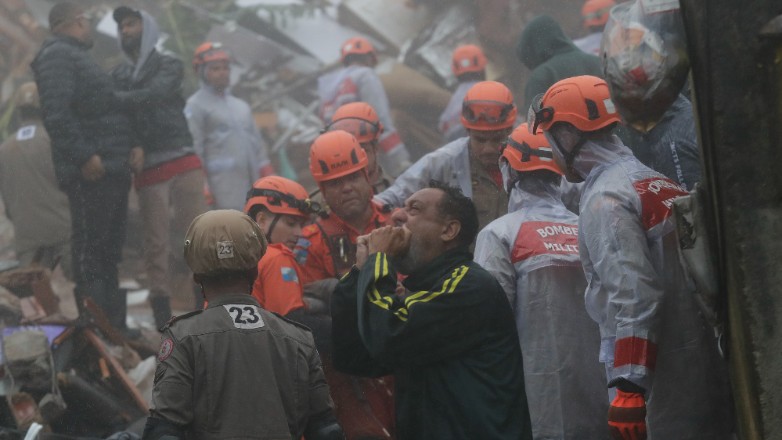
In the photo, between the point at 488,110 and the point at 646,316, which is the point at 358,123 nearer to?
the point at 488,110

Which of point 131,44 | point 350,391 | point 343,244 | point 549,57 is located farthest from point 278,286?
point 131,44

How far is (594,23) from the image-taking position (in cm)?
1145

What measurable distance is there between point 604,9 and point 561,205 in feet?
21.4

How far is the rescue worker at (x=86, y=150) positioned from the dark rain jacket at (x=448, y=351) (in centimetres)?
516

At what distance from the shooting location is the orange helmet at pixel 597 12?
449 inches

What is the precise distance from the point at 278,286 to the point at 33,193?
5217 mm

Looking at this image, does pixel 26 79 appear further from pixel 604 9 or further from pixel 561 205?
pixel 561 205

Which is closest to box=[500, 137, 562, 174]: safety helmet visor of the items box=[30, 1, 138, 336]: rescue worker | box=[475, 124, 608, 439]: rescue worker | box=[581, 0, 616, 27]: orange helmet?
box=[475, 124, 608, 439]: rescue worker

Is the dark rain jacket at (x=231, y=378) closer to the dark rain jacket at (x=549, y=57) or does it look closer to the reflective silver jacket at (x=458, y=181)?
the reflective silver jacket at (x=458, y=181)

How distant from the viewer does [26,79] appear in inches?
586

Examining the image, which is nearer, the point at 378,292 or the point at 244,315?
the point at 244,315

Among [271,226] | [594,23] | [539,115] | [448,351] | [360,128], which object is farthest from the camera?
[594,23]

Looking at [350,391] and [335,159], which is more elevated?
[335,159]

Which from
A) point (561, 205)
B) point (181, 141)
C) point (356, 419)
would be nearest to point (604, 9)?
point (181, 141)
